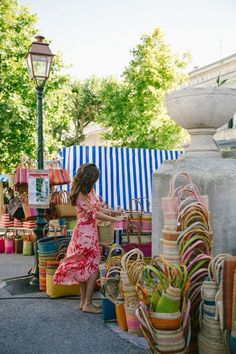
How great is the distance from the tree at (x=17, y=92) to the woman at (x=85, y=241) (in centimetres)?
1525

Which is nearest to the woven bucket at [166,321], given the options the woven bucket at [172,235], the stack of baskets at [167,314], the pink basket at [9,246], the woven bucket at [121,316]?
the stack of baskets at [167,314]

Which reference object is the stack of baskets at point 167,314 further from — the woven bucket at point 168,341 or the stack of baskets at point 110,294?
the stack of baskets at point 110,294

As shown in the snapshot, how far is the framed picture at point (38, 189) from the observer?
743 cm

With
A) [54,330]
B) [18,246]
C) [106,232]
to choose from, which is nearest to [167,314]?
[54,330]

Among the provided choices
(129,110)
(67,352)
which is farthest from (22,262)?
(129,110)

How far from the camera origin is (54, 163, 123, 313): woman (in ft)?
17.7

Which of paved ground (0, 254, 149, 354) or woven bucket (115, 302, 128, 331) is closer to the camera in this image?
paved ground (0, 254, 149, 354)

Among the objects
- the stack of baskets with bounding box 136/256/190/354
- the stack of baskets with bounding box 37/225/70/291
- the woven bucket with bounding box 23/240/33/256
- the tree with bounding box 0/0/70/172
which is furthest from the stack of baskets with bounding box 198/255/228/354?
the tree with bounding box 0/0/70/172

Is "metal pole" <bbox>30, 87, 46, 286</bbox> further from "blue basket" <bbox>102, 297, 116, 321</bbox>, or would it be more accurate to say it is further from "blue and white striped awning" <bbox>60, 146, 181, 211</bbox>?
"blue and white striped awning" <bbox>60, 146, 181, 211</bbox>

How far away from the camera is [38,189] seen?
748cm

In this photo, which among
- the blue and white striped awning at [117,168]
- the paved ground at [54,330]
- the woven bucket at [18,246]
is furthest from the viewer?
the woven bucket at [18,246]

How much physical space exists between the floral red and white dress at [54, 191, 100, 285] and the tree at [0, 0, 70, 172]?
50.0 ft

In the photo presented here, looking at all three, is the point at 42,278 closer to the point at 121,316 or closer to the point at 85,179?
the point at 85,179

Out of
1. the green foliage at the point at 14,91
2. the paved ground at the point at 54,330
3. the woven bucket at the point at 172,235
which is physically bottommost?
the paved ground at the point at 54,330
